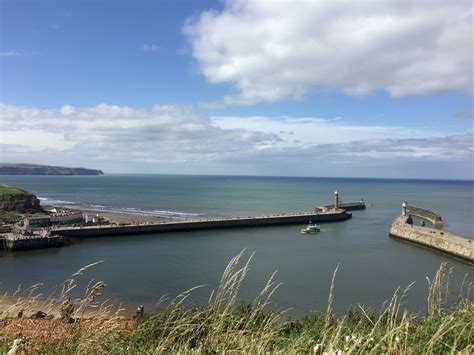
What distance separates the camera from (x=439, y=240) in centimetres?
3738

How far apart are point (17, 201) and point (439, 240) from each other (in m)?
59.4

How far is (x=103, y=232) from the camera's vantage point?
152ft

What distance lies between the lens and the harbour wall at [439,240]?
33.2 metres

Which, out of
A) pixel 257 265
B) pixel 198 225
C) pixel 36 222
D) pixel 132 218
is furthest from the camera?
pixel 132 218

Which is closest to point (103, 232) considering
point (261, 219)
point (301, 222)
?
point (261, 219)

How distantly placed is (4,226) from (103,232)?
1109cm

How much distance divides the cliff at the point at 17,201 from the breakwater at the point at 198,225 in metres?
20.9

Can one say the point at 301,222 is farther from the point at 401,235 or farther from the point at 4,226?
the point at 4,226

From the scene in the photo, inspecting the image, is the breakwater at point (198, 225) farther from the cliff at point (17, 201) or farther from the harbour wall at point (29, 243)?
the cliff at point (17, 201)

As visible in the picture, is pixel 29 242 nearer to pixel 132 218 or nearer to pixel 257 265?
pixel 257 265

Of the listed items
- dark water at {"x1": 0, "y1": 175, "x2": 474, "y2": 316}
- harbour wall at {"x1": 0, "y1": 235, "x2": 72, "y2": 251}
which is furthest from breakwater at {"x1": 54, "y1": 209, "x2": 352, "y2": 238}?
harbour wall at {"x1": 0, "y1": 235, "x2": 72, "y2": 251}

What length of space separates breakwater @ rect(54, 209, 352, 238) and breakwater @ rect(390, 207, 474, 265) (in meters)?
15.2

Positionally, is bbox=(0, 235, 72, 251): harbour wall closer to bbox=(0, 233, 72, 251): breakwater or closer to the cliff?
bbox=(0, 233, 72, 251): breakwater

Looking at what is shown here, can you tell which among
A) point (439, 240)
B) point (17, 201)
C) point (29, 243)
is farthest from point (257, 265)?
point (17, 201)
